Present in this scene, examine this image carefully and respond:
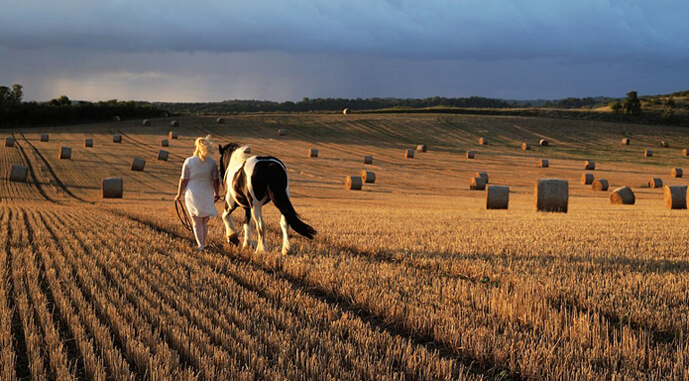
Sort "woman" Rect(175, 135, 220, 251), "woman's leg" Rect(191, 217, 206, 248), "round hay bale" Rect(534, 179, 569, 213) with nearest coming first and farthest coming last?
"woman" Rect(175, 135, 220, 251) < "woman's leg" Rect(191, 217, 206, 248) < "round hay bale" Rect(534, 179, 569, 213)

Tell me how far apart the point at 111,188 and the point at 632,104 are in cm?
6267

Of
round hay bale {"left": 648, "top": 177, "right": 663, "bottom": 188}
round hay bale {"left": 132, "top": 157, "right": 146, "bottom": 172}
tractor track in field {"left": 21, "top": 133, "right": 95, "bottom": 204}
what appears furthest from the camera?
round hay bale {"left": 132, "top": 157, "right": 146, "bottom": 172}

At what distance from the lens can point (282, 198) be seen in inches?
348

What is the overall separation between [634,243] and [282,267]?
6.46 meters

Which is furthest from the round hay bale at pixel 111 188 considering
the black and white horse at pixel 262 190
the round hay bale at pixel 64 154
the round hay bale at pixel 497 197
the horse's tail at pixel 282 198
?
the horse's tail at pixel 282 198

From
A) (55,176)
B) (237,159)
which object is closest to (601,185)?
(237,159)

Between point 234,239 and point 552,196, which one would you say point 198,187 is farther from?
point 552,196

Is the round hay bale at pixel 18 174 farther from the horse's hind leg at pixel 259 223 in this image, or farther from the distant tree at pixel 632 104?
the distant tree at pixel 632 104

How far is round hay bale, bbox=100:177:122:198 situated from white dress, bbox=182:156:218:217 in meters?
17.0

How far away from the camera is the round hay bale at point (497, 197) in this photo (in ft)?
69.7

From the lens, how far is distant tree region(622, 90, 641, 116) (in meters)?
69.3

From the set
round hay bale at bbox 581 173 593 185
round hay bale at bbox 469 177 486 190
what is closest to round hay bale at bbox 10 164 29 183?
round hay bale at bbox 469 177 486 190

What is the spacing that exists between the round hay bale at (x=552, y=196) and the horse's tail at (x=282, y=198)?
13281mm

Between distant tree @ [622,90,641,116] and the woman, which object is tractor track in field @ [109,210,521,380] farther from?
distant tree @ [622,90,641,116]
